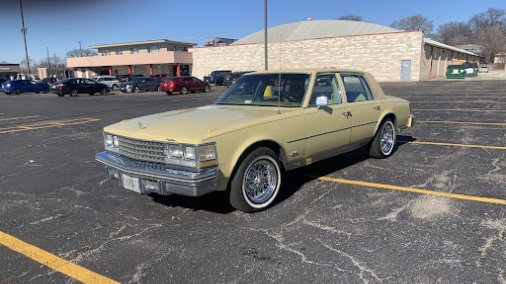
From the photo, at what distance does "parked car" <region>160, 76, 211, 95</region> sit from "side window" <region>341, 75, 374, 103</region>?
23912 millimetres

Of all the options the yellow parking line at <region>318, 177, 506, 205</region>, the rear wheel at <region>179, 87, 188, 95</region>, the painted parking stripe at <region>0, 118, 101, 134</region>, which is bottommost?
the yellow parking line at <region>318, 177, 506, 205</region>

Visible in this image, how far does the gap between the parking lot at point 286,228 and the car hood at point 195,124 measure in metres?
0.94

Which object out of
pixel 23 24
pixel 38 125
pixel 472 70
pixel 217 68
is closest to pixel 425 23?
pixel 472 70

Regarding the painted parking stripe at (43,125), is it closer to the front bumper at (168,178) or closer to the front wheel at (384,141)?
the front bumper at (168,178)

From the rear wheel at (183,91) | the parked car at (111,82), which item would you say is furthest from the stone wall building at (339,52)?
the parked car at (111,82)

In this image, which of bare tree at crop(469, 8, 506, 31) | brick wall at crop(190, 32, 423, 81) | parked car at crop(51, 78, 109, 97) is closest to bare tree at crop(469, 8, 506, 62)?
bare tree at crop(469, 8, 506, 31)

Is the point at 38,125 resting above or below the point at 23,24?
below

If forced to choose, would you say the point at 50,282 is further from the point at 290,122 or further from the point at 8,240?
the point at 290,122

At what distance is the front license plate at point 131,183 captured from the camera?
4.18 metres

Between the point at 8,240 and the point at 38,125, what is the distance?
10.0m

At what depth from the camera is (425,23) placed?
12356 cm

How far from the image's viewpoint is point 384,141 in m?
6.79

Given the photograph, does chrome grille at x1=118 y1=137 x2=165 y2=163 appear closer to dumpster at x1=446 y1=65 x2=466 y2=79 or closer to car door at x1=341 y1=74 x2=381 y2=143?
car door at x1=341 y1=74 x2=381 y2=143

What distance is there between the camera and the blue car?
35659 millimetres
